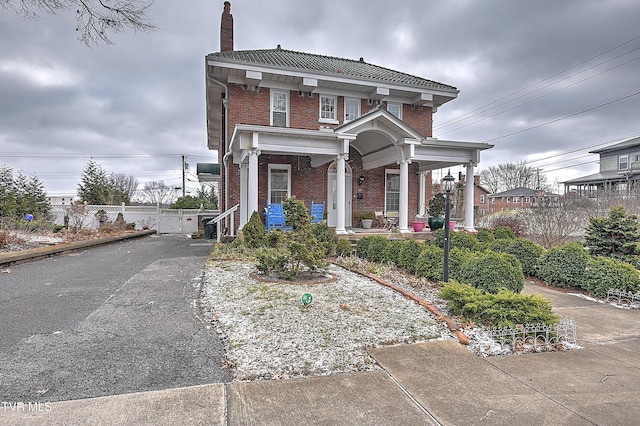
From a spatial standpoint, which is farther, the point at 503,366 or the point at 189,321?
the point at 189,321

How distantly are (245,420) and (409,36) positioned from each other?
1118cm

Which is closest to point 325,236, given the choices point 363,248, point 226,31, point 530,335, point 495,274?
point 363,248

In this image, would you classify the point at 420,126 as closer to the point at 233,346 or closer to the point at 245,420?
the point at 233,346

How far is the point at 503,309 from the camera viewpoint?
13.9 ft

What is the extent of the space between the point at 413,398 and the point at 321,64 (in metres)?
14.1

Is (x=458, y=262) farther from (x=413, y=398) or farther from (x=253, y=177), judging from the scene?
(x=253, y=177)

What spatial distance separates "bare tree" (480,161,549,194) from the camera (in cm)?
5478

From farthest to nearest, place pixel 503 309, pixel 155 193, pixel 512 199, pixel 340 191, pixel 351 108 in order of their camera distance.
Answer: pixel 155 193 → pixel 512 199 → pixel 351 108 → pixel 340 191 → pixel 503 309

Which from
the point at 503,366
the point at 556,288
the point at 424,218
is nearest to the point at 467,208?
the point at 424,218

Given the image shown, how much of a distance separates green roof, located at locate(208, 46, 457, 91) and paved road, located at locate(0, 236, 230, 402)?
335 inches

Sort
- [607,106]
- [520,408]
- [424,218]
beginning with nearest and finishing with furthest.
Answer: [520,408]
[424,218]
[607,106]

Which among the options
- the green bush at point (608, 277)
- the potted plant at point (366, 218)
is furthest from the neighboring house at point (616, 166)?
the green bush at point (608, 277)

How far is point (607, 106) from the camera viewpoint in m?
20.3

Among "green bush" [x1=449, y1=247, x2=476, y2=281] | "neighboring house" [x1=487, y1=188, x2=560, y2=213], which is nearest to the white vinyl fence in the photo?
"green bush" [x1=449, y1=247, x2=476, y2=281]
